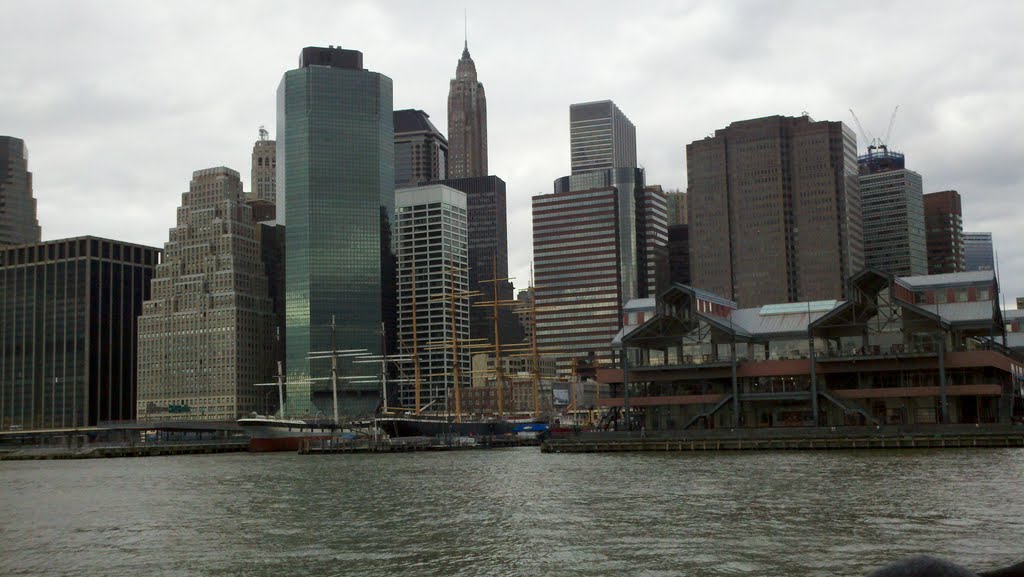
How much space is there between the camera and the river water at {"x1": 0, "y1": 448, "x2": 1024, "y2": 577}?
37562mm

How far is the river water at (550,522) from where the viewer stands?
37.6m

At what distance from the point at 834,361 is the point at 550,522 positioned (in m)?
79.5

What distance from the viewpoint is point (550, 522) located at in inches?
1955

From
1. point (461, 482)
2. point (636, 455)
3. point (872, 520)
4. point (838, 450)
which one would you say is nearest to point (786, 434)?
point (838, 450)

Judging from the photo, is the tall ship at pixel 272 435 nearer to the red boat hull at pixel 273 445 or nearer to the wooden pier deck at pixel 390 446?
the red boat hull at pixel 273 445

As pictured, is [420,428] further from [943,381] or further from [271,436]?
[943,381]

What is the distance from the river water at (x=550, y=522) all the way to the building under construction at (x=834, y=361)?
3298cm

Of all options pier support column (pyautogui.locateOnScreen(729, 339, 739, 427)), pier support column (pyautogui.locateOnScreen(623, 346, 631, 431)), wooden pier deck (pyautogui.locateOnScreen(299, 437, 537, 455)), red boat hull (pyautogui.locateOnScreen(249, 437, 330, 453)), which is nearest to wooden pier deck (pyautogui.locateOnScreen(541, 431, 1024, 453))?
pier support column (pyautogui.locateOnScreen(623, 346, 631, 431))

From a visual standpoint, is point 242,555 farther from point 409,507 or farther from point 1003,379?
point 1003,379

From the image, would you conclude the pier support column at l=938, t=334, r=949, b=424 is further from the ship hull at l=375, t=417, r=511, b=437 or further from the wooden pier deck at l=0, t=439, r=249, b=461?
the wooden pier deck at l=0, t=439, r=249, b=461

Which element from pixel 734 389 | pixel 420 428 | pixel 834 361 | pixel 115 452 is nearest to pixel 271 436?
pixel 115 452

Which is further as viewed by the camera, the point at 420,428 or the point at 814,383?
the point at 420,428

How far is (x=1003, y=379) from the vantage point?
12612 cm

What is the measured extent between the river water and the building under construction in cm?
3298
